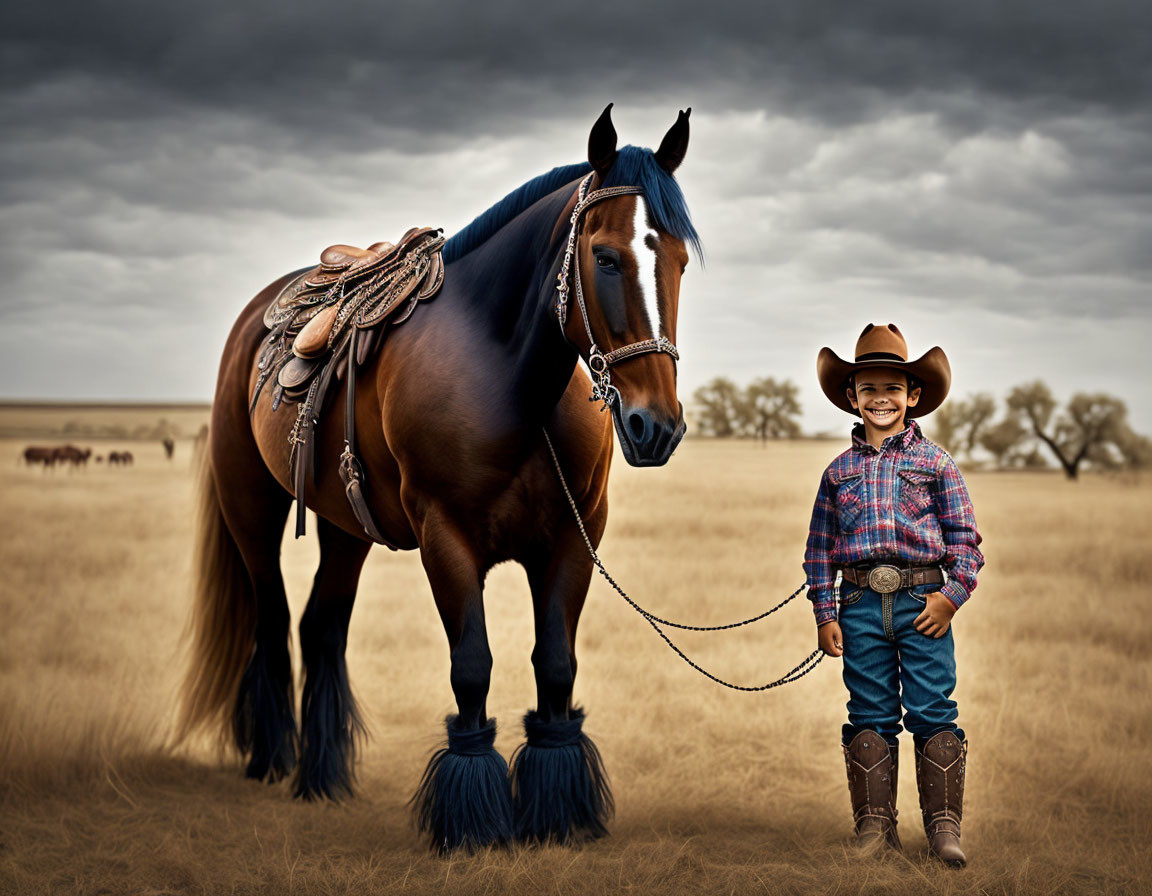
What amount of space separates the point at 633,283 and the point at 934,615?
1.57m

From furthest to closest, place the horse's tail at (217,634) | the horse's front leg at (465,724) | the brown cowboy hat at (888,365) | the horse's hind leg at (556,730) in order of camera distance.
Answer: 1. the horse's tail at (217,634)
2. the horse's hind leg at (556,730)
3. the horse's front leg at (465,724)
4. the brown cowboy hat at (888,365)

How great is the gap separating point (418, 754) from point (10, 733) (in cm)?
212

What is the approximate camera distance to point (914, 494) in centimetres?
367

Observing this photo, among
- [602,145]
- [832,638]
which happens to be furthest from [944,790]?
[602,145]

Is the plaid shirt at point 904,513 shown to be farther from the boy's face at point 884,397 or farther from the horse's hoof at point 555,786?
the horse's hoof at point 555,786

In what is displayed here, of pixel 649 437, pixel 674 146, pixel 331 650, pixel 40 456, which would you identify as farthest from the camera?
pixel 40 456

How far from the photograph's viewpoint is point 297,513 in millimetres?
4906

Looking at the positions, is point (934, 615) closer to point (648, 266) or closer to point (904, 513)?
point (904, 513)

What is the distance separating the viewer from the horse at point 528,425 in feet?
10.9

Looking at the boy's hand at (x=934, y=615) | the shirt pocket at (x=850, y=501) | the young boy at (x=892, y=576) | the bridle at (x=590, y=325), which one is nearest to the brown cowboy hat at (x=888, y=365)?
the young boy at (x=892, y=576)

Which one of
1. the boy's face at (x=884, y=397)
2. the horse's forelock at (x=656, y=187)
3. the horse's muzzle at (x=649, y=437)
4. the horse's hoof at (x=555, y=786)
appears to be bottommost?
the horse's hoof at (x=555, y=786)

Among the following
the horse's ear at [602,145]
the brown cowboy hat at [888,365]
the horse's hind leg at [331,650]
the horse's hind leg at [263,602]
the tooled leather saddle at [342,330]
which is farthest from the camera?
the horse's hind leg at [263,602]

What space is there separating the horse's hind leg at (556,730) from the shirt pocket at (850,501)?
99cm

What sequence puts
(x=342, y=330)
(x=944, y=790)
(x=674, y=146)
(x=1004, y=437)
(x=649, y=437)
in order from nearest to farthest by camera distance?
(x=649, y=437) → (x=674, y=146) → (x=944, y=790) → (x=342, y=330) → (x=1004, y=437)
